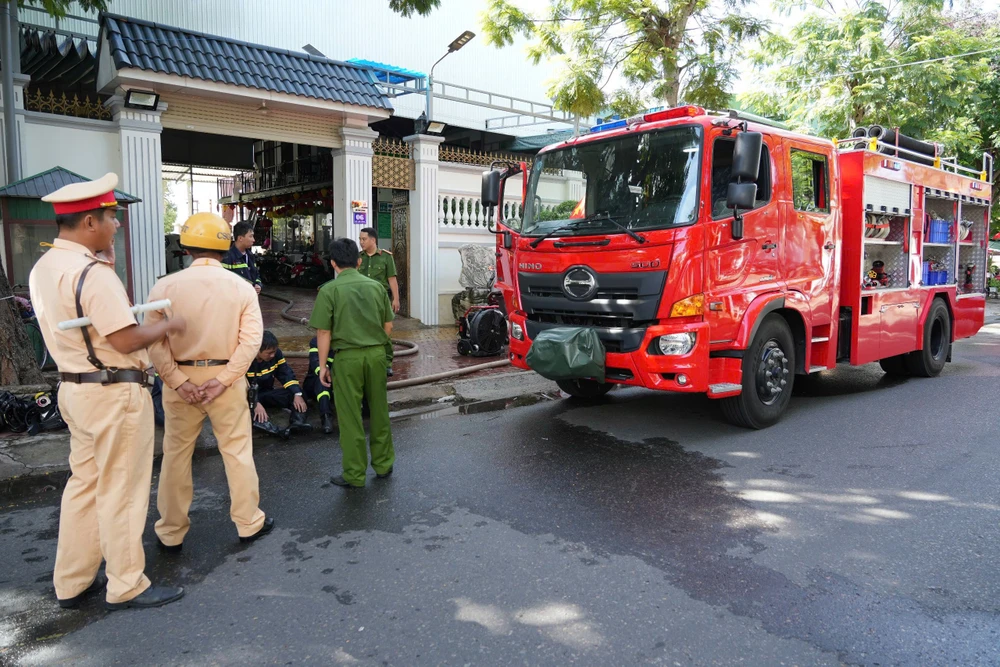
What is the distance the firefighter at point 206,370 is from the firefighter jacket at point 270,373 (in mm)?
2436

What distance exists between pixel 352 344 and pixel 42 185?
531 centimetres

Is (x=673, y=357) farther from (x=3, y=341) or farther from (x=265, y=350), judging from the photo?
(x=3, y=341)

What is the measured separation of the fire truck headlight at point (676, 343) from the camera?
17.4 feet

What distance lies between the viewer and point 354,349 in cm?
457

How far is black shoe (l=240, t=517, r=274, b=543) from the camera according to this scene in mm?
3809

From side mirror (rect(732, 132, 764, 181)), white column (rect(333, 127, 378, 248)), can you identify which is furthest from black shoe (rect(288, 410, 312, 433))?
white column (rect(333, 127, 378, 248))

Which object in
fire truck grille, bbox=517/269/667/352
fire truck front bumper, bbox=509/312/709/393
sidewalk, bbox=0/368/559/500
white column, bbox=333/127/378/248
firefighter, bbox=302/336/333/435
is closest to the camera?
sidewalk, bbox=0/368/559/500

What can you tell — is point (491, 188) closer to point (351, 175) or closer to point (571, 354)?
point (571, 354)

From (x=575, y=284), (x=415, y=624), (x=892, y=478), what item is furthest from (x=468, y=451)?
(x=892, y=478)

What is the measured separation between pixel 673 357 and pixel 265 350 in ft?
11.0

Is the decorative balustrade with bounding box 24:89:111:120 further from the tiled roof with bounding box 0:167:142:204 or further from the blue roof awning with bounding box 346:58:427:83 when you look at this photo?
the blue roof awning with bounding box 346:58:427:83

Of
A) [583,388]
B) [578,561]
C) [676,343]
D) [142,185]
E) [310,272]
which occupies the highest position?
[142,185]

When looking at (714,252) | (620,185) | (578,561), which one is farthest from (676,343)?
(578,561)

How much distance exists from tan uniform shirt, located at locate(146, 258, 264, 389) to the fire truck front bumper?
9.52 ft
